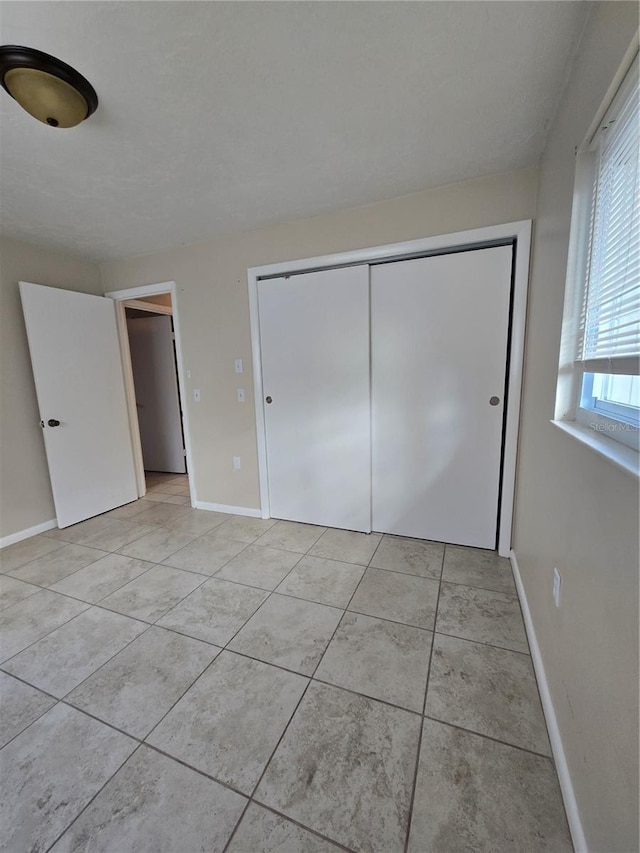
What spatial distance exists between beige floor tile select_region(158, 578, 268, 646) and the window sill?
166cm

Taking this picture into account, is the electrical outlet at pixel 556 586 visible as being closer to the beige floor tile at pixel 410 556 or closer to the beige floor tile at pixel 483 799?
the beige floor tile at pixel 483 799

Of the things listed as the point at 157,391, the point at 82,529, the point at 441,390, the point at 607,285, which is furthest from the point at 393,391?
the point at 157,391

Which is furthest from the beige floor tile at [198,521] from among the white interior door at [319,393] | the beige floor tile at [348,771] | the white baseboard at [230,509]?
the beige floor tile at [348,771]

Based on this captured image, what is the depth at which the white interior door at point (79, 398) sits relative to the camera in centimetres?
269

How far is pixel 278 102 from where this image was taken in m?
1.35

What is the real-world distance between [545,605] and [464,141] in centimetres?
212

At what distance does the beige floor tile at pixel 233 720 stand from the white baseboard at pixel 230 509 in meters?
1.53

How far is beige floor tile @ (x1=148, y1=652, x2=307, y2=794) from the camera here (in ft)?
3.55

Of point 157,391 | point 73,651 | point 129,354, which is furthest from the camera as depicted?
point 157,391

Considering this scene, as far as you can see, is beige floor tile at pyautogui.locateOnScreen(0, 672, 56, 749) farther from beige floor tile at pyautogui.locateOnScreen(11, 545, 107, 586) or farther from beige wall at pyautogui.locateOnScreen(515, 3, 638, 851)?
beige wall at pyautogui.locateOnScreen(515, 3, 638, 851)

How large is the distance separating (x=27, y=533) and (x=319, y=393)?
8.66 ft

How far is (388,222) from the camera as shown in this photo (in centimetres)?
217

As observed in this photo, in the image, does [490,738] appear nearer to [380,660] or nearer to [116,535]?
[380,660]

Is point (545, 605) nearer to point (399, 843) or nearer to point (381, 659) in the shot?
point (381, 659)
